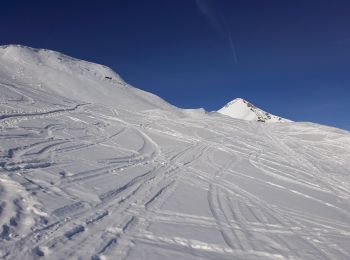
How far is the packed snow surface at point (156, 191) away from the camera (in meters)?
8.60

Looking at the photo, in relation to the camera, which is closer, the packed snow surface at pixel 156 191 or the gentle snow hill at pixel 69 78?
the packed snow surface at pixel 156 191

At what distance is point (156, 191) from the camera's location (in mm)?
12859

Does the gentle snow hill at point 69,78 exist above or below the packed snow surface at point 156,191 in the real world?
above

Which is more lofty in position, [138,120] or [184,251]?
[138,120]

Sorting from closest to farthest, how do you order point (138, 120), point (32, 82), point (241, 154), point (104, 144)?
point (104, 144), point (241, 154), point (138, 120), point (32, 82)

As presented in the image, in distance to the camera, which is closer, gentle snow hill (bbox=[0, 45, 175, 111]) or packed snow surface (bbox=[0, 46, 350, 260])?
packed snow surface (bbox=[0, 46, 350, 260])

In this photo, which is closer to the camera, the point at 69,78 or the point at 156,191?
the point at 156,191

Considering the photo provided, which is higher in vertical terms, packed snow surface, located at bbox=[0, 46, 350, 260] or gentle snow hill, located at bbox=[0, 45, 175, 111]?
gentle snow hill, located at bbox=[0, 45, 175, 111]

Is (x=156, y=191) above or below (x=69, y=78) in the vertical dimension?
below

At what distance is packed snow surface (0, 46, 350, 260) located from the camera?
28.2 ft

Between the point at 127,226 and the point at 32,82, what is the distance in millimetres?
34325

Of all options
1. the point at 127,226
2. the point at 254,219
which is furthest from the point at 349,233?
the point at 127,226

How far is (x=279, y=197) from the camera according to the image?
49.0 feet

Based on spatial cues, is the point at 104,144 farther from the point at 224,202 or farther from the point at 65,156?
the point at 224,202
